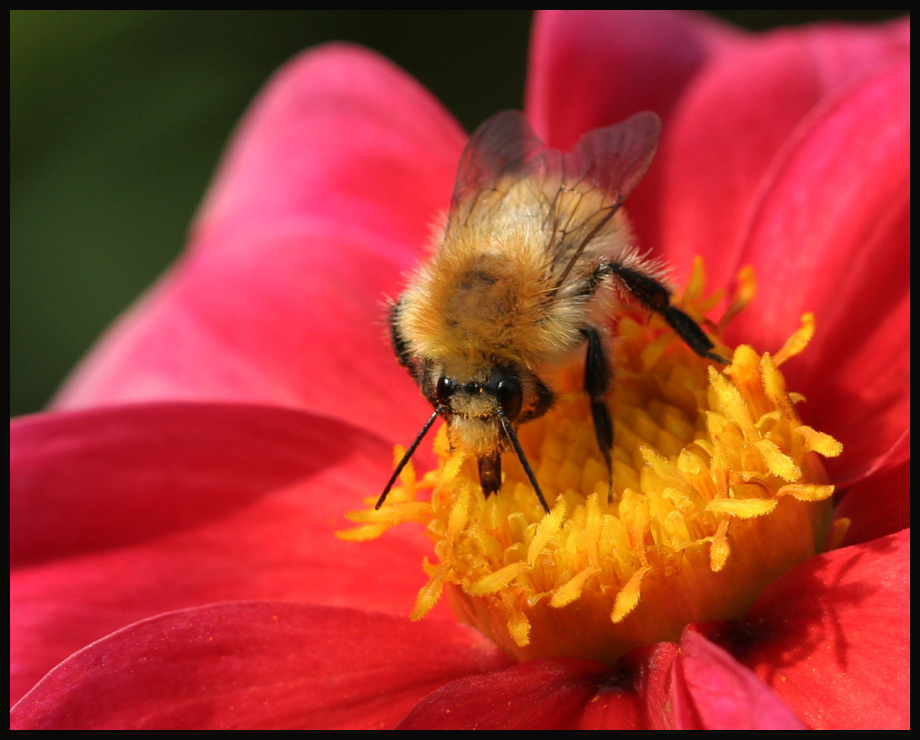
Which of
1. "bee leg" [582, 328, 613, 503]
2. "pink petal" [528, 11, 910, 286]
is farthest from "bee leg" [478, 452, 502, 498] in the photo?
"pink petal" [528, 11, 910, 286]

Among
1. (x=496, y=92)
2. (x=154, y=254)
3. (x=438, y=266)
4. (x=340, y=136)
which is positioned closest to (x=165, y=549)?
(x=438, y=266)

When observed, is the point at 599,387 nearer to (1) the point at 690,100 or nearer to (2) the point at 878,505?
(2) the point at 878,505

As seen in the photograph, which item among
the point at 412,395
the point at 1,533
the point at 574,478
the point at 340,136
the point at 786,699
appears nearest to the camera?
the point at 786,699

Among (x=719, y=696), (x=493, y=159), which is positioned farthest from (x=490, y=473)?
(x=493, y=159)

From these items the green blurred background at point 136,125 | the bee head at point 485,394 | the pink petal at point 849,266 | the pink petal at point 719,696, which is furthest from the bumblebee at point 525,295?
the green blurred background at point 136,125

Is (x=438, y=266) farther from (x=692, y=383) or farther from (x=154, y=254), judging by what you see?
(x=154, y=254)

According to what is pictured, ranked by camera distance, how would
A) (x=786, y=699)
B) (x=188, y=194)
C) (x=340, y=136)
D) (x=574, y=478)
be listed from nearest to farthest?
(x=786, y=699) → (x=574, y=478) → (x=340, y=136) → (x=188, y=194)
